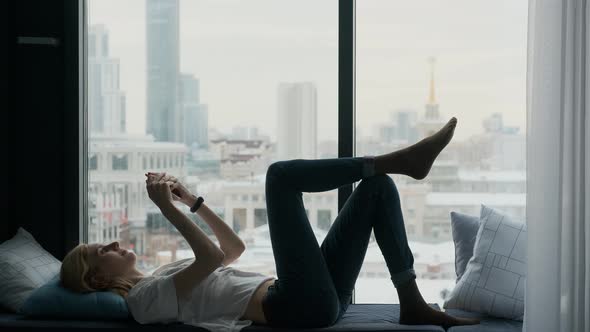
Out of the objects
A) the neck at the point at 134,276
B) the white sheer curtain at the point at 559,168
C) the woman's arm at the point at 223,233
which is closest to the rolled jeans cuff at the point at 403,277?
the white sheer curtain at the point at 559,168

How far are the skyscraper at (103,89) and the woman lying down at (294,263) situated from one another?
0.74 metres

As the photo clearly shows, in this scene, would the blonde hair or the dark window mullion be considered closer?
the blonde hair

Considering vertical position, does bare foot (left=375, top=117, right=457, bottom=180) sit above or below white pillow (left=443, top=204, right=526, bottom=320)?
above

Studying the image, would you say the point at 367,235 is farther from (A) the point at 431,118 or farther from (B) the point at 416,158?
(A) the point at 431,118

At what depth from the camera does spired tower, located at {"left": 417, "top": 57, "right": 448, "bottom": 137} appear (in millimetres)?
3000

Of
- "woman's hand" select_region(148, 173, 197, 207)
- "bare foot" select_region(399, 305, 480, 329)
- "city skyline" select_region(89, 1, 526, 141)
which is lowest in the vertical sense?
"bare foot" select_region(399, 305, 480, 329)

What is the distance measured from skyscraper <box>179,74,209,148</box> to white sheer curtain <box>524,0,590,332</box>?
138 centimetres

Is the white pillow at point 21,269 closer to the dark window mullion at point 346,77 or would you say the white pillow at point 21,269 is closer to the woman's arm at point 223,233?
the woman's arm at point 223,233

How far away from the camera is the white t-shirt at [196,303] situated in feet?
8.09

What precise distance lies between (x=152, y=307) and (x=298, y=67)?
123cm

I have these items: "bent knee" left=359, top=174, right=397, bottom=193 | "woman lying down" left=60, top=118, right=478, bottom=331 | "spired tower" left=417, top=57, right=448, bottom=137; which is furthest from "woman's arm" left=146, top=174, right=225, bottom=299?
"spired tower" left=417, top=57, right=448, bottom=137

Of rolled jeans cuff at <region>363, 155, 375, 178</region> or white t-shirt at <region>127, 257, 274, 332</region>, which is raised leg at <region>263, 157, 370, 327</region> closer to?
rolled jeans cuff at <region>363, 155, 375, 178</region>

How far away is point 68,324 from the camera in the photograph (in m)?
2.47

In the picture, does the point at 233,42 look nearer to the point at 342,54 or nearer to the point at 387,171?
the point at 342,54
